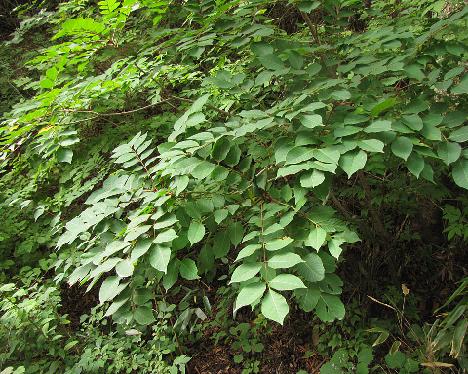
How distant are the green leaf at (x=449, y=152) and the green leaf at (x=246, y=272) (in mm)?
785

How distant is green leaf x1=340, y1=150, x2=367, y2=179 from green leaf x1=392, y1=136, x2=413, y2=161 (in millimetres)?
118

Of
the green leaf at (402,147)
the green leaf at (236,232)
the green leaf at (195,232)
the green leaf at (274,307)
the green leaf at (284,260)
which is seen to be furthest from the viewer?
the green leaf at (236,232)

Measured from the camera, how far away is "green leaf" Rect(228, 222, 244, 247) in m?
1.59

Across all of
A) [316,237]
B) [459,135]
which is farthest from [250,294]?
[459,135]

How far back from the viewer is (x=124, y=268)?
4.48 ft

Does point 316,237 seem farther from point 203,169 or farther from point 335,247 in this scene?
point 203,169

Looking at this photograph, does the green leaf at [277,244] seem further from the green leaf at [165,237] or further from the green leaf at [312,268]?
the green leaf at [165,237]

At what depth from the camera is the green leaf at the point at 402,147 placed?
135 centimetres

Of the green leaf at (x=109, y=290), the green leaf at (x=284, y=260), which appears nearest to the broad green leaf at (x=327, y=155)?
the green leaf at (x=284, y=260)

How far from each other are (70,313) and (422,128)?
12.7 feet

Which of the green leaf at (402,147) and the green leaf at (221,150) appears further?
the green leaf at (221,150)

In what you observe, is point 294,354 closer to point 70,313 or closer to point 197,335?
point 197,335

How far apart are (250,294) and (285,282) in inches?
4.8

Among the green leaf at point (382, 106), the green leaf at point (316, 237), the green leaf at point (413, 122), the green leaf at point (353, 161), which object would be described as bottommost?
the green leaf at point (316, 237)
